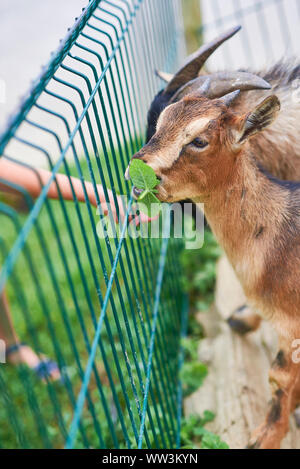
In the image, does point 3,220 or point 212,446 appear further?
point 3,220

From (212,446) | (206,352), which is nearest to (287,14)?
(206,352)

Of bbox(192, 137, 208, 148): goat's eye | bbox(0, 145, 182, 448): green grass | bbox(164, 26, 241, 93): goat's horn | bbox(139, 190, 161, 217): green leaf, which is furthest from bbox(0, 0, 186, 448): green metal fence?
bbox(192, 137, 208, 148): goat's eye

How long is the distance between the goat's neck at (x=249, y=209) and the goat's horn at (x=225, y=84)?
33 centimetres

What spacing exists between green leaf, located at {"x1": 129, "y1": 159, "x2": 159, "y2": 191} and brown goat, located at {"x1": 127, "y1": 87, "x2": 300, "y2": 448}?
63mm

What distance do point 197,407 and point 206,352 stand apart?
49cm

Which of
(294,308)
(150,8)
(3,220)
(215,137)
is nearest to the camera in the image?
(215,137)

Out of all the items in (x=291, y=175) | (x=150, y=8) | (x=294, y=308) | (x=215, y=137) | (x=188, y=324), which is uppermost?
(x=150, y=8)

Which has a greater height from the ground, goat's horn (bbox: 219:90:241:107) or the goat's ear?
goat's horn (bbox: 219:90:241:107)

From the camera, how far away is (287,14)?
668 cm

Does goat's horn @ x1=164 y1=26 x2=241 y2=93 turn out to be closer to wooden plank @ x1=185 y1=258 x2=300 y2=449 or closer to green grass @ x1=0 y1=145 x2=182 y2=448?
green grass @ x1=0 y1=145 x2=182 y2=448

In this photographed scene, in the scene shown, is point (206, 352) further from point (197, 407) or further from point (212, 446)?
point (212, 446)

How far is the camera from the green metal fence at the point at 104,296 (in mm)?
1481

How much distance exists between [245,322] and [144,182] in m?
1.72

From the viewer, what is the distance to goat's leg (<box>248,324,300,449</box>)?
244cm
